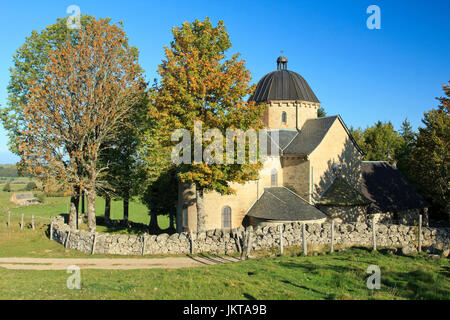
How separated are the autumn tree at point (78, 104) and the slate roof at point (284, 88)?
1427 cm

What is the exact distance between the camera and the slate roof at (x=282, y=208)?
2772cm

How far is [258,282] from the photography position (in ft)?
44.9

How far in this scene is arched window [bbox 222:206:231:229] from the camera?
2912 centimetres

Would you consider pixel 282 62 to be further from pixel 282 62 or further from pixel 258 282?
pixel 258 282

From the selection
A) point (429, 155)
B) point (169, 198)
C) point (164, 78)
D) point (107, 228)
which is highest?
point (164, 78)

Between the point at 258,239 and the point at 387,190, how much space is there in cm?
2069

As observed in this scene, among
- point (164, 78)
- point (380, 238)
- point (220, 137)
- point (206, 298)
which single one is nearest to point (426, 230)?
point (380, 238)

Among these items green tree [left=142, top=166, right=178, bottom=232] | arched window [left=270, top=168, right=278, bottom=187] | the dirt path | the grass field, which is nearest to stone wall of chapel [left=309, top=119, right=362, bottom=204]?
arched window [left=270, top=168, right=278, bottom=187]

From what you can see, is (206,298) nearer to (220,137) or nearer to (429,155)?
(220,137)

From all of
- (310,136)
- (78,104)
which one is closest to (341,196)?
(310,136)

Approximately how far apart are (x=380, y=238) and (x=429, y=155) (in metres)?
13.2

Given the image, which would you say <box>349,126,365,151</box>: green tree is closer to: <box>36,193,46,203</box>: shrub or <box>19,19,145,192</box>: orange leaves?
<box>19,19,145,192</box>: orange leaves

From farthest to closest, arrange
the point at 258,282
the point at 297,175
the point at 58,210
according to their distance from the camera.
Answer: the point at 58,210, the point at 297,175, the point at 258,282
